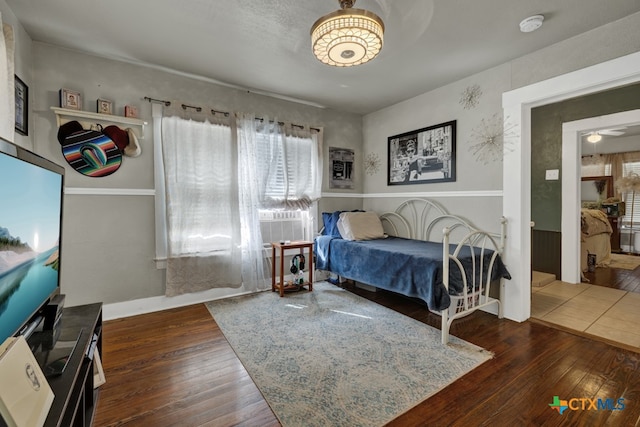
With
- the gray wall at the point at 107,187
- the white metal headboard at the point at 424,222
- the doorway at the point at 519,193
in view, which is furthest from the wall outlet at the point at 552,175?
the gray wall at the point at 107,187

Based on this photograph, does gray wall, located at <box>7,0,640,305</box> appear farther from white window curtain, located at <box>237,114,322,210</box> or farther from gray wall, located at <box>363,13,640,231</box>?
white window curtain, located at <box>237,114,322,210</box>

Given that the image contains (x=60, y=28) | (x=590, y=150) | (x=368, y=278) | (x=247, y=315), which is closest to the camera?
(x=60, y=28)

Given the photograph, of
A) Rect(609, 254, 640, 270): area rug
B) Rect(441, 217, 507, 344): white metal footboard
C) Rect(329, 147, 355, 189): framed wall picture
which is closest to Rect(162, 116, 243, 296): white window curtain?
Rect(329, 147, 355, 189): framed wall picture

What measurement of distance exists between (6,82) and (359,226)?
121 inches

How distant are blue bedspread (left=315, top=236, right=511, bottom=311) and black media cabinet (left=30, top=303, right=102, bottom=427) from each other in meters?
2.11

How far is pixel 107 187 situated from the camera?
8.45ft

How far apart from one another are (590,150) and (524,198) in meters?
5.76

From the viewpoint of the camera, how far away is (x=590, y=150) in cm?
627

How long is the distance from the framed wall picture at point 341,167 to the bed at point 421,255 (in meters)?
0.56

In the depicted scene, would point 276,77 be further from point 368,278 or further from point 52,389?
point 52,389

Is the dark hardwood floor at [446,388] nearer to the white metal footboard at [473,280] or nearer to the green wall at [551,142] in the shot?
the white metal footboard at [473,280]

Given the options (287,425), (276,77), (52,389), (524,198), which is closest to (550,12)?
(524,198)

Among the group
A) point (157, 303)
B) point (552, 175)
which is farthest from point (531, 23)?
point (157, 303)

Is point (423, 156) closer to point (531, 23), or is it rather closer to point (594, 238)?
point (531, 23)
